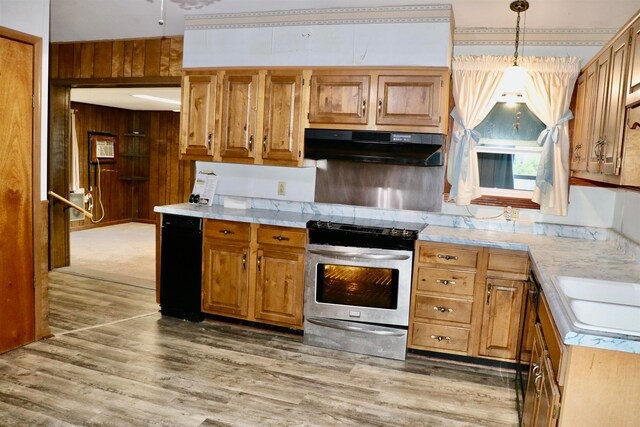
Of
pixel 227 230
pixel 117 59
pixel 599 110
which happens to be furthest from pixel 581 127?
pixel 117 59

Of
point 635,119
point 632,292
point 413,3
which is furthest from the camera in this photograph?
point 413,3

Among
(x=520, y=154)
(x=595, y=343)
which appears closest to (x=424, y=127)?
(x=520, y=154)

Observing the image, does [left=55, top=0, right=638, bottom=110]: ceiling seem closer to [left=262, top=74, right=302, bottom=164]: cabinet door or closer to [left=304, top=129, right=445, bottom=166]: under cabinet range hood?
[left=262, top=74, right=302, bottom=164]: cabinet door

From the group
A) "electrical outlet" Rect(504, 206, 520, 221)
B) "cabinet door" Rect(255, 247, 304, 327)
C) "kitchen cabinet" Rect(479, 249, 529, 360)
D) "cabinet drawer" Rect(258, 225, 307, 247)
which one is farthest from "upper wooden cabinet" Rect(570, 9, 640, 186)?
→ "cabinet door" Rect(255, 247, 304, 327)

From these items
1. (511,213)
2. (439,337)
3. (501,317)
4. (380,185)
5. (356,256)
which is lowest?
(439,337)

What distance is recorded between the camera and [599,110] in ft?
9.34

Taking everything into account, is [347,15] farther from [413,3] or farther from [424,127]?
[424,127]

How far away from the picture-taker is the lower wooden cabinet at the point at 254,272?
3.78 meters

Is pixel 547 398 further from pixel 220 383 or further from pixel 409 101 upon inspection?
pixel 409 101

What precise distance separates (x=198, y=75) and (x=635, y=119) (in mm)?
3250

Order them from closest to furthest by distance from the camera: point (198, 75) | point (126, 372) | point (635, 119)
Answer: point (635, 119)
point (126, 372)
point (198, 75)

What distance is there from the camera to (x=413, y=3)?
140 inches

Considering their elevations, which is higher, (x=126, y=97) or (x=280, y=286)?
(x=126, y=97)

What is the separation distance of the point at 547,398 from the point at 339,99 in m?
2.62
